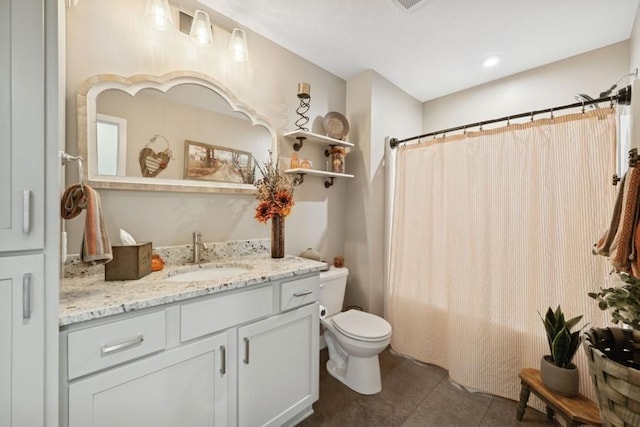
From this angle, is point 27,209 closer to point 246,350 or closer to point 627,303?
point 246,350

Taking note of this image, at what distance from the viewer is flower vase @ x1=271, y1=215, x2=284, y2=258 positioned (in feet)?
5.65

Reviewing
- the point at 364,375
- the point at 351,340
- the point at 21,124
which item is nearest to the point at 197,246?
the point at 21,124

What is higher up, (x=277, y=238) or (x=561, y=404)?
(x=277, y=238)

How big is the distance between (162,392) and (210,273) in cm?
60

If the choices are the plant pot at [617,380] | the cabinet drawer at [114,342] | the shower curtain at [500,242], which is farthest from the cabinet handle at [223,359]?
the shower curtain at [500,242]

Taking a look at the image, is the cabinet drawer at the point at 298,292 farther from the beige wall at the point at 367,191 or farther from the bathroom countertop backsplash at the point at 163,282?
the beige wall at the point at 367,191

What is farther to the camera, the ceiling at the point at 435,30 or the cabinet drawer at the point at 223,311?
the ceiling at the point at 435,30

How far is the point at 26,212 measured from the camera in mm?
731

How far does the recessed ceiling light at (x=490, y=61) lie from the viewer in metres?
2.06

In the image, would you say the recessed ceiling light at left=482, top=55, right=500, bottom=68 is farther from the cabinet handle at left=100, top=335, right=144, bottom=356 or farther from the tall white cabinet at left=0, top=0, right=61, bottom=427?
the cabinet handle at left=100, top=335, right=144, bottom=356

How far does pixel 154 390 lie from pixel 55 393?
29 centimetres

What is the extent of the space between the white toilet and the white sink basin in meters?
0.68

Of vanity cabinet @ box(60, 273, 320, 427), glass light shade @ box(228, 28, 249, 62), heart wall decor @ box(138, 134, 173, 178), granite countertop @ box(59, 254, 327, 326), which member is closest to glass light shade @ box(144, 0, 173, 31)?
glass light shade @ box(228, 28, 249, 62)

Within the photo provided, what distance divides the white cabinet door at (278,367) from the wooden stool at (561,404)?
119cm
